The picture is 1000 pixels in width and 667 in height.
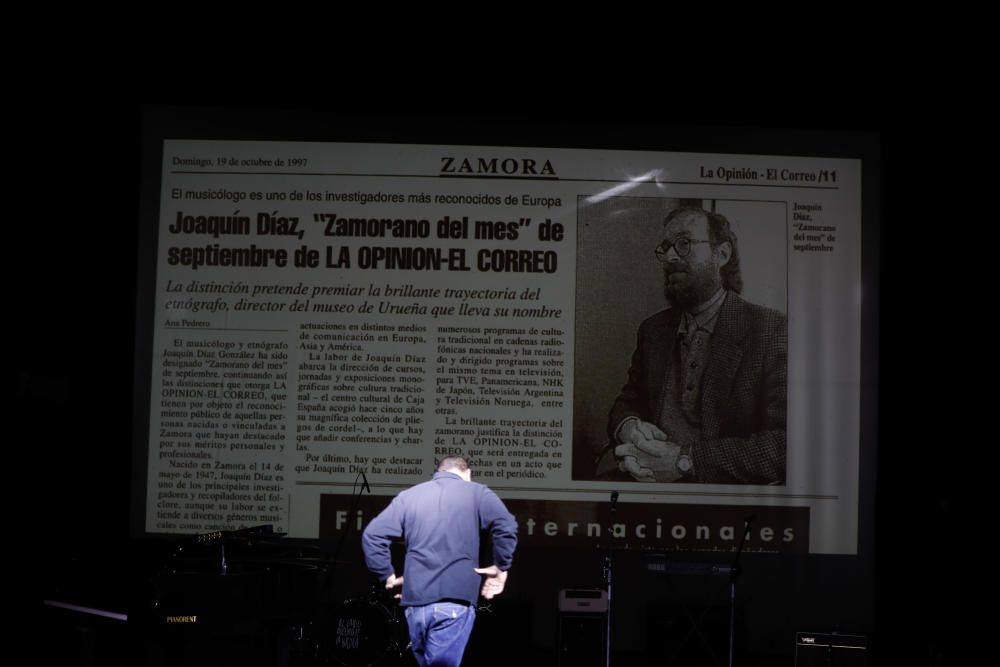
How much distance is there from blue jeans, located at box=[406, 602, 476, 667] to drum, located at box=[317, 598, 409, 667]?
0.79 m

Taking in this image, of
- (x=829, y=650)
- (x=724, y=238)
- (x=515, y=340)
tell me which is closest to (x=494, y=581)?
(x=515, y=340)

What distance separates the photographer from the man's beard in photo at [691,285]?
6535 millimetres

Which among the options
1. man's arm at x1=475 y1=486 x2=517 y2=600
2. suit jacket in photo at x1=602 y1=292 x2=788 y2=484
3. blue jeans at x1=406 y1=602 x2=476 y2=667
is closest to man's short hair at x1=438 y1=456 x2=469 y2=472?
man's arm at x1=475 y1=486 x2=517 y2=600

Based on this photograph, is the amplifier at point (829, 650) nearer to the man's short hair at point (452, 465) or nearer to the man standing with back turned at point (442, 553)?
the man standing with back turned at point (442, 553)

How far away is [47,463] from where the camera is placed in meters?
6.66

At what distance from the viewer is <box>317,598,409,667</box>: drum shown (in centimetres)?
589

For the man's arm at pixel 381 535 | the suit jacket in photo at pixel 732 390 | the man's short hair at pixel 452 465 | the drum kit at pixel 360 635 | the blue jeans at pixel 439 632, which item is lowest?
the drum kit at pixel 360 635

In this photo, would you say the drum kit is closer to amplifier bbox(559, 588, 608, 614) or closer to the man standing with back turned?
the man standing with back turned

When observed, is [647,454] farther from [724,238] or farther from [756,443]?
[724,238]

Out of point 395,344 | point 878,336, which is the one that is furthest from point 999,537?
point 395,344

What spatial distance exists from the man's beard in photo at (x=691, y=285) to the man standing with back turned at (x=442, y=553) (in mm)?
1972

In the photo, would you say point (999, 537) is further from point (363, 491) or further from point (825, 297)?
point (363, 491)

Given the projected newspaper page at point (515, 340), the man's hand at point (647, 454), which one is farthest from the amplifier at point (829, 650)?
the man's hand at point (647, 454)

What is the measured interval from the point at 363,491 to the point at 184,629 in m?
1.71
